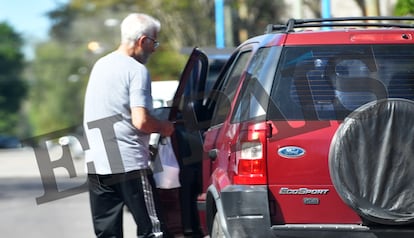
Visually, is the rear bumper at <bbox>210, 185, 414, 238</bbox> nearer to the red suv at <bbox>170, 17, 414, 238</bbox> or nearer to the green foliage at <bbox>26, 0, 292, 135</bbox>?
the red suv at <bbox>170, 17, 414, 238</bbox>

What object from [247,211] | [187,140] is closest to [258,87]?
[247,211]

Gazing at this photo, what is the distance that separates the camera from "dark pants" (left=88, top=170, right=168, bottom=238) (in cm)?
635

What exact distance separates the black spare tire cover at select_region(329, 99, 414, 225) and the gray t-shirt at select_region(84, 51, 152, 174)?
4.88 feet

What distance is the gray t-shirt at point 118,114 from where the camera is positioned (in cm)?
633

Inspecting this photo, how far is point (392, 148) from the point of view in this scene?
18.5ft

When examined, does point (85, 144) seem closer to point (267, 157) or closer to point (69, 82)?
point (267, 157)

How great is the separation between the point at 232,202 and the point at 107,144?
1.10 meters

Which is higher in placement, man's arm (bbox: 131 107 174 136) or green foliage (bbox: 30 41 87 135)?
man's arm (bbox: 131 107 174 136)

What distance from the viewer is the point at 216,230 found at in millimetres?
6340

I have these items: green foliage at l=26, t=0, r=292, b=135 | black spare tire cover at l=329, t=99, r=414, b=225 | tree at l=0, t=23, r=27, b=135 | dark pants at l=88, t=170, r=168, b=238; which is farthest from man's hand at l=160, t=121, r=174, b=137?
tree at l=0, t=23, r=27, b=135

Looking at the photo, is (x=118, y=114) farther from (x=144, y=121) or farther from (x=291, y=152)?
(x=291, y=152)

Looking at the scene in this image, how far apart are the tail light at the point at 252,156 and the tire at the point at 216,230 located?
41 centimetres

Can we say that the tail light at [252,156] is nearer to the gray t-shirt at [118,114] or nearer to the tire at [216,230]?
the tire at [216,230]

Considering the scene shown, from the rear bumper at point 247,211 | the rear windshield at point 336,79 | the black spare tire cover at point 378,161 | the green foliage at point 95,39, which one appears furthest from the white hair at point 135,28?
the green foliage at point 95,39
